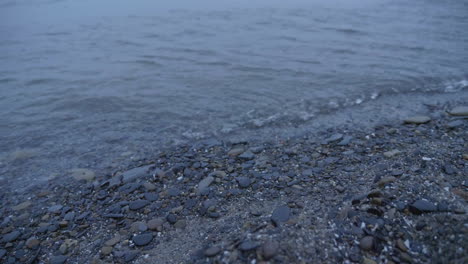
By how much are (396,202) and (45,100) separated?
26.8 ft

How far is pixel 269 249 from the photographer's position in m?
2.95

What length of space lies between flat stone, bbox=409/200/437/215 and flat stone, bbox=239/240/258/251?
1.77 m

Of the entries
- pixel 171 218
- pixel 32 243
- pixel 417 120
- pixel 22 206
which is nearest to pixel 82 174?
pixel 22 206

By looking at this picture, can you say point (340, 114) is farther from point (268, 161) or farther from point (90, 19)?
point (90, 19)

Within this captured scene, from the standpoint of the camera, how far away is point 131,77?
9.25 meters

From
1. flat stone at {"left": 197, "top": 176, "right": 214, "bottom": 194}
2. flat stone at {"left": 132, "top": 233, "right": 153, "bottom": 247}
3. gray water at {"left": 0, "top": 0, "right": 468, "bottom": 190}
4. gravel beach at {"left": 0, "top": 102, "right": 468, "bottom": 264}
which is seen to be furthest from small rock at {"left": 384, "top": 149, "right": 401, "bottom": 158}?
flat stone at {"left": 132, "top": 233, "right": 153, "bottom": 247}

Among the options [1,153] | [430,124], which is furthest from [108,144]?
[430,124]

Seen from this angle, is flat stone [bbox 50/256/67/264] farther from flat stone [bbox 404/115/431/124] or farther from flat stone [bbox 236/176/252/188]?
flat stone [bbox 404/115/431/124]

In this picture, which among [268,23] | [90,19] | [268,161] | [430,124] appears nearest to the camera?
[268,161]

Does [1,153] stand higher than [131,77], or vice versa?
[131,77]

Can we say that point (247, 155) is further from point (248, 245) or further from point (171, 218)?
point (248, 245)

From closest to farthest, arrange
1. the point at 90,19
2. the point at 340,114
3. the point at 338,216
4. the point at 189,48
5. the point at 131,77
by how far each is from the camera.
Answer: the point at 338,216 < the point at 340,114 < the point at 131,77 < the point at 189,48 < the point at 90,19

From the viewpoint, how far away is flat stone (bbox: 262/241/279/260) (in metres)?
2.89

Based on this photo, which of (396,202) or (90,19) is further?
(90,19)
